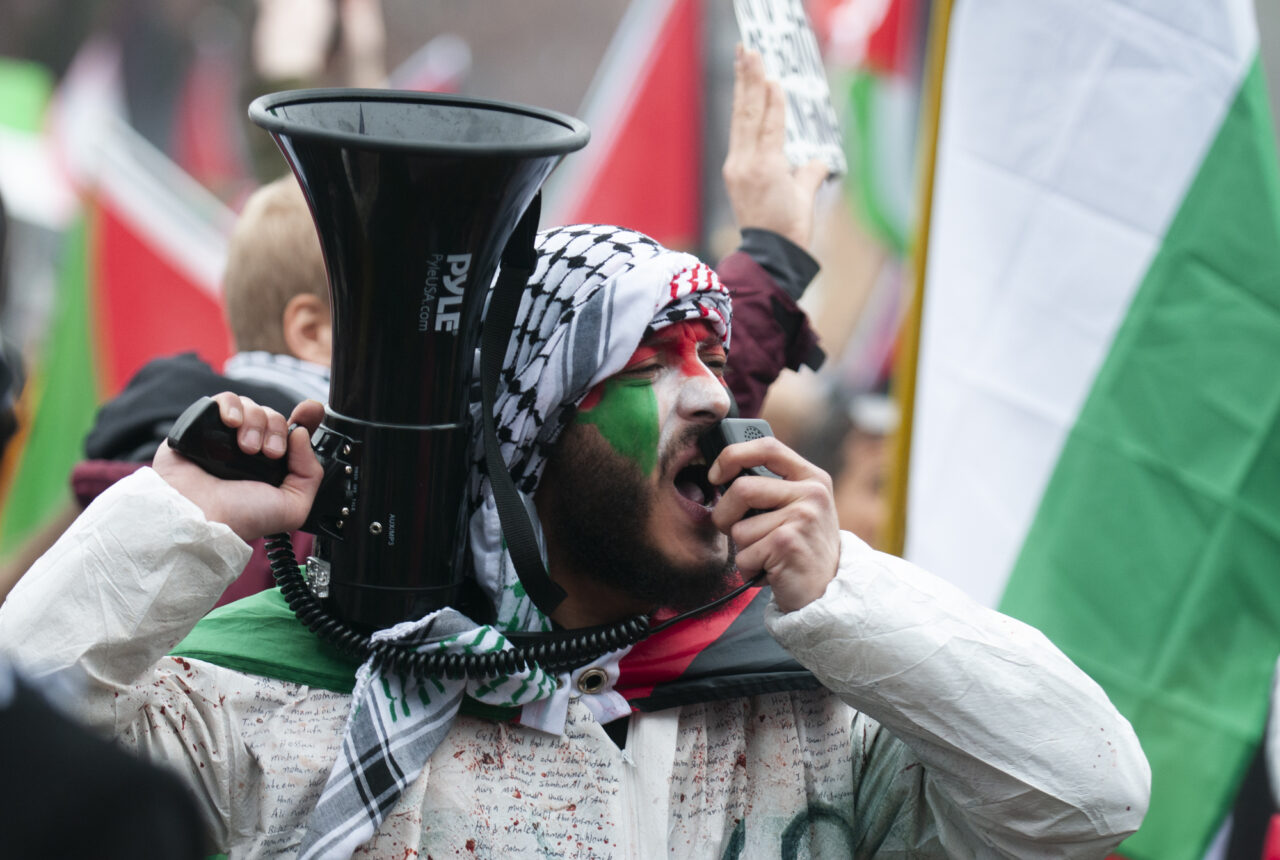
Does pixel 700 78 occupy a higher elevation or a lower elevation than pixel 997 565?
higher

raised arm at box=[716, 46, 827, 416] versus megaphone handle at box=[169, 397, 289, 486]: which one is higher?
raised arm at box=[716, 46, 827, 416]

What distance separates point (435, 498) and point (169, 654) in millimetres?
415

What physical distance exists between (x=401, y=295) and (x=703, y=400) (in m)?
0.51

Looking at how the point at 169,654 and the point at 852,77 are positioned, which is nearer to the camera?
the point at 169,654

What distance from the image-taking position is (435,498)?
69.0 inches

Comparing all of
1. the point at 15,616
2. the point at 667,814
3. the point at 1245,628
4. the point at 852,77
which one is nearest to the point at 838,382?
the point at 852,77

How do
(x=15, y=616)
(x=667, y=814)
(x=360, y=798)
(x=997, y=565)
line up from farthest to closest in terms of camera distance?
(x=997, y=565) → (x=667, y=814) → (x=360, y=798) → (x=15, y=616)

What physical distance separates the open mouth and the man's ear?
1061mm

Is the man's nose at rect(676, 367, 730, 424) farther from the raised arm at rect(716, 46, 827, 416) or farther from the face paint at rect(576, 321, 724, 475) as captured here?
the raised arm at rect(716, 46, 827, 416)

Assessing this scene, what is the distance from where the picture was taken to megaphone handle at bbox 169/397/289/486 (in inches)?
65.3

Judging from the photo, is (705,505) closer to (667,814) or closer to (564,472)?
(564,472)

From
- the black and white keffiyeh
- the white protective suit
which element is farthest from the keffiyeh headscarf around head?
the white protective suit

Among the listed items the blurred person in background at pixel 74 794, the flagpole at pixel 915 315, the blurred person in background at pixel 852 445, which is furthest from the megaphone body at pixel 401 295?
the blurred person in background at pixel 852 445

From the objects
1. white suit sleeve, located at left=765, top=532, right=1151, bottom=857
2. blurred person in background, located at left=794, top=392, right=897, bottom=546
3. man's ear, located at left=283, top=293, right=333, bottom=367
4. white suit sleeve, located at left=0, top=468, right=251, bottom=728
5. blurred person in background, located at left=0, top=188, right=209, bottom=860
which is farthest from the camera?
blurred person in background, located at left=794, top=392, right=897, bottom=546
